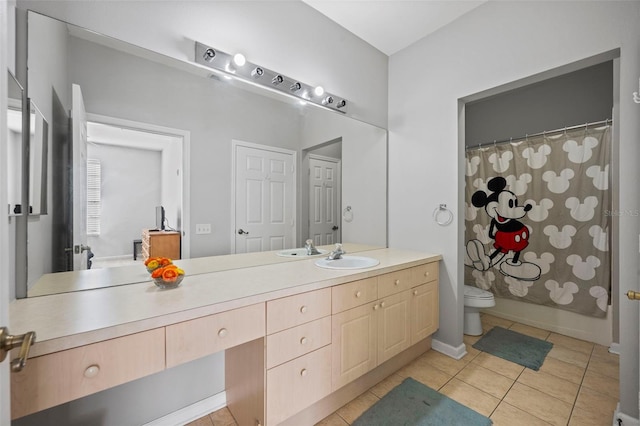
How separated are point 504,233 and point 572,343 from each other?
111 centimetres

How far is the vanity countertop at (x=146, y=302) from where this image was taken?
85 cm

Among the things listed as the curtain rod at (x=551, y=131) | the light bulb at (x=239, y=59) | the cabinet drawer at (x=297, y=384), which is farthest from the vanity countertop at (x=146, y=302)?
the curtain rod at (x=551, y=131)

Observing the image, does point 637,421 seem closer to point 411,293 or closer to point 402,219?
point 411,293

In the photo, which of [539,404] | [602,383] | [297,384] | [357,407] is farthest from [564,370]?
[297,384]

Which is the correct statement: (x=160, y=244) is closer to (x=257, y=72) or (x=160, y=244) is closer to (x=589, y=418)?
(x=257, y=72)

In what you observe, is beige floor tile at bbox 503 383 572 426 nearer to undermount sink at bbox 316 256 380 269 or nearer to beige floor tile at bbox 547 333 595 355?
beige floor tile at bbox 547 333 595 355

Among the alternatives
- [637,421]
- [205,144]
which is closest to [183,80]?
[205,144]

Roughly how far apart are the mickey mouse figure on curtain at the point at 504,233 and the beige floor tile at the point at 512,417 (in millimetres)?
1615

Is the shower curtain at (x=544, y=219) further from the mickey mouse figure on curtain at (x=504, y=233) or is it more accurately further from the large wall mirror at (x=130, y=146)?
the large wall mirror at (x=130, y=146)

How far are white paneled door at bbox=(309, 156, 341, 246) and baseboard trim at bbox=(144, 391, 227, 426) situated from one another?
118 centimetres

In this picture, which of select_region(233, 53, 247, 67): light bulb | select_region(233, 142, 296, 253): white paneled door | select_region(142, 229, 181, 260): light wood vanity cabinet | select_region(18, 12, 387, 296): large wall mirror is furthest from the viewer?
select_region(233, 142, 296, 253): white paneled door

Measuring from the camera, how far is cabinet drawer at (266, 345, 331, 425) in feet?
4.13

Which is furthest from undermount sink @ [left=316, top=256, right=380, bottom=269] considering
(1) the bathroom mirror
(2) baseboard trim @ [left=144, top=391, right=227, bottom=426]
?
(1) the bathroom mirror

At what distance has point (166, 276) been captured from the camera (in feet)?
3.97
